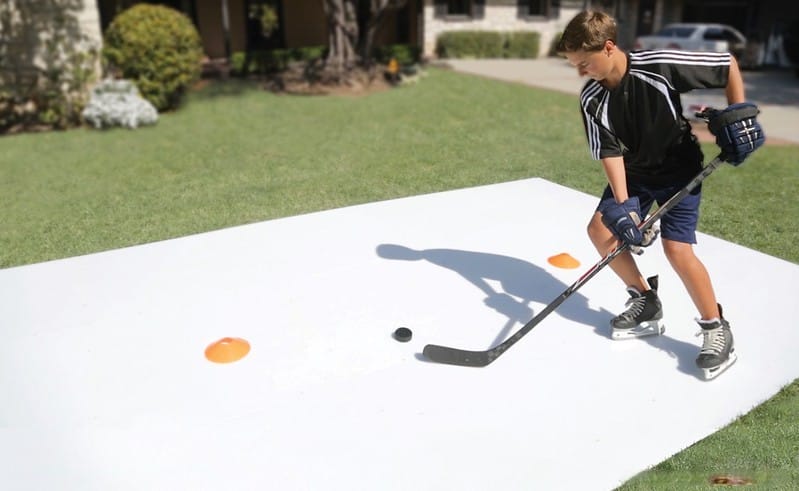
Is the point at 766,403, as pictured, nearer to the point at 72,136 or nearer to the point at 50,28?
the point at 72,136

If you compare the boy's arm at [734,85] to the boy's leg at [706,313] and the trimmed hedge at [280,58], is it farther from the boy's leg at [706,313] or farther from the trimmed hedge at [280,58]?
the trimmed hedge at [280,58]

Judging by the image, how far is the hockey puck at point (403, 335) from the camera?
3.12 metres

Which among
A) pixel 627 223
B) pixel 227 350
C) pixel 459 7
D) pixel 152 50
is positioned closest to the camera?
pixel 627 223

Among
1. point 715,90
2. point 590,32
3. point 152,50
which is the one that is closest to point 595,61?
point 590,32

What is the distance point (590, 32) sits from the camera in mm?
2594

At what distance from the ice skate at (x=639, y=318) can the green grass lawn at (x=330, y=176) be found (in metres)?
0.58

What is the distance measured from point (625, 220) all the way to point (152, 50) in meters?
9.39

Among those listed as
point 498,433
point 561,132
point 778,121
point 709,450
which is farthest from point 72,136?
point 778,121

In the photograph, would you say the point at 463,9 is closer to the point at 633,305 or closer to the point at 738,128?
the point at 633,305

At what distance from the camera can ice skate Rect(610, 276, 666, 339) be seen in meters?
3.12

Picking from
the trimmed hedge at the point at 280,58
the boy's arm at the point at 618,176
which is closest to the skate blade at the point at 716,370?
the boy's arm at the point at 618,176

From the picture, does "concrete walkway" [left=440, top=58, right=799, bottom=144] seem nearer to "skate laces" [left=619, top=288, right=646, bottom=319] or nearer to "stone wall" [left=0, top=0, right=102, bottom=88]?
"skate laces" [left=619, top=288, right=646, bottom=319]

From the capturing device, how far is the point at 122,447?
→ 2439mm

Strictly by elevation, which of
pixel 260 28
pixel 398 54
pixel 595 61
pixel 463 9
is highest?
pixel 463 9
